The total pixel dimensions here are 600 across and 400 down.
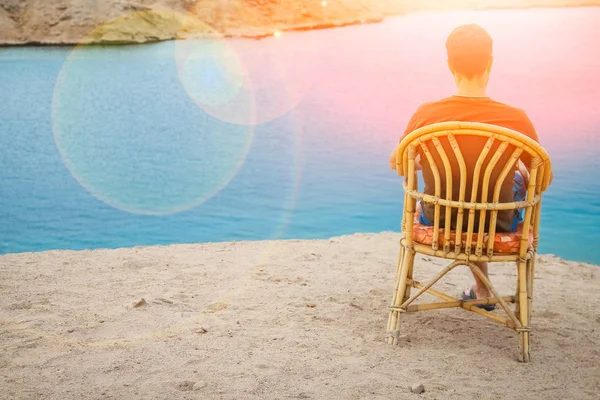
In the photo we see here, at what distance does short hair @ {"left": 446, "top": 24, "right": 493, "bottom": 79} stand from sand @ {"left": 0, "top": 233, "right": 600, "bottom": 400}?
132cm

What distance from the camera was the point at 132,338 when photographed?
3.33 meters

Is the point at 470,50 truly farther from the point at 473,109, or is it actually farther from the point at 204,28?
the point at 204,28

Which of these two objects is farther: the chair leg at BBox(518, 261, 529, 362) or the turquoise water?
the turquoise water

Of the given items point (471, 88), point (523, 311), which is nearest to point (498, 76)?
point (471, 88)

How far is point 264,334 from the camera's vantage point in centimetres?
338

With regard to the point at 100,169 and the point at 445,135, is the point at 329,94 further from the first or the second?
the point at 445,135

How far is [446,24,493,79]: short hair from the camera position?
298 centimetres

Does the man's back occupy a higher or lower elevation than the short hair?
lower

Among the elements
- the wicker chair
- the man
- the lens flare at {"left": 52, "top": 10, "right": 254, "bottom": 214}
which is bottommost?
the lens flare at {"left": 52, "top": 10, "right": 254, "bottom": 214}

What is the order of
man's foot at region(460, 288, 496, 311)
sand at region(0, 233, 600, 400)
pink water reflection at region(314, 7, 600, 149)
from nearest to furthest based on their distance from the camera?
sand at region(0, 233, 600, 400) → man's foot at region(460, 288, 496, 311) → pink water reflection at region(314, 7, 600, 149)

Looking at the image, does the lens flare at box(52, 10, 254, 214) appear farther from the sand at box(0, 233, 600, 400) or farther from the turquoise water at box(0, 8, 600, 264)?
the sand at box(0, 233, 600, 400)

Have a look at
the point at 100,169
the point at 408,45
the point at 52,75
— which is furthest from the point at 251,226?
the point at 408,45

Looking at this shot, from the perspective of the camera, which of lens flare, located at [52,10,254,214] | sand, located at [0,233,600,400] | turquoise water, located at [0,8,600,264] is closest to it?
sand, located at [0,233,600,400]

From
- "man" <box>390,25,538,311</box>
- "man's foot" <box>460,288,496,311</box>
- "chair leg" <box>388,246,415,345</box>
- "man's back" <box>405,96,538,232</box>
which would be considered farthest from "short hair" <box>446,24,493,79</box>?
"man's foot" <box>460,288,496,311</box>
